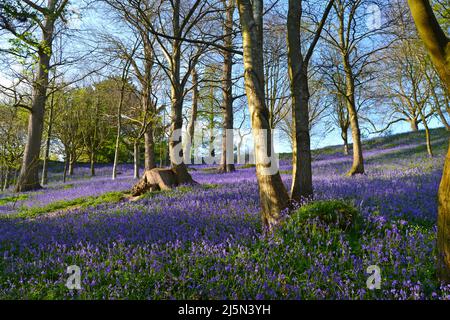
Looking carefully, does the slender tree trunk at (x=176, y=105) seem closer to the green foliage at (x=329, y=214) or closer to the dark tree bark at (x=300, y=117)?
the dark tree bark at (x=300, y=117)

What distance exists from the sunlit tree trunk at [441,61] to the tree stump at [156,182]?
29.6ft

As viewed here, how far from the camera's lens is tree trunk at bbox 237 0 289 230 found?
4.98 m

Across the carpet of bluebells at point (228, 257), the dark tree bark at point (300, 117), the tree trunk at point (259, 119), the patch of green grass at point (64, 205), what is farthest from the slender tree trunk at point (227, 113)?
the carpet of bluebells at point (228, 257)

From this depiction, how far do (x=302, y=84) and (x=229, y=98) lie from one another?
499 inches

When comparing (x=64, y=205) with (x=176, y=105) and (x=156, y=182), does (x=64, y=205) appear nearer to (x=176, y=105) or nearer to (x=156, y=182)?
(x=156, y=182)

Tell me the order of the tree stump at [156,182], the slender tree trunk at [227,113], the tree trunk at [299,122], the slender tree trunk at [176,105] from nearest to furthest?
the tree trunk at [299,122] → the slender tree trunk at [176,105] → the tree stump at [156,182] → the slender tree trunk at [227,113]

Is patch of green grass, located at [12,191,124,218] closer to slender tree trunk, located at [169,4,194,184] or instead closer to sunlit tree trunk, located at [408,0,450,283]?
slender tree trunk, located at [169,4,194,184]

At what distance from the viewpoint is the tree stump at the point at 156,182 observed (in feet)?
37.2

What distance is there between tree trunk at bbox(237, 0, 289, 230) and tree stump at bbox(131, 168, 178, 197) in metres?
6.67

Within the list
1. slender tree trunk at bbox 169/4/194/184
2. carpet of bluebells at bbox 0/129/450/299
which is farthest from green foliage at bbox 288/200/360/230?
slender tree trunk at bbox 169/4/194/184

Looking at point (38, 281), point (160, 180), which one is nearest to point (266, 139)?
point (38, 281)

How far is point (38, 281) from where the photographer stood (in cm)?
379
